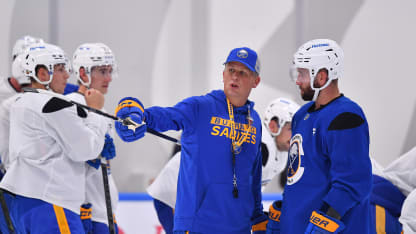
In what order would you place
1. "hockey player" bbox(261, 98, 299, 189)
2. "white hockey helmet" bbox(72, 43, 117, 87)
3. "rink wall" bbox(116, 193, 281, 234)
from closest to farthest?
"white hockey helmet" bbox(72, 43, 117, 87) → "hockey player" bbox(261, 98, 299, 189) → "rink wall" bbox(116, 193, 281, 234)

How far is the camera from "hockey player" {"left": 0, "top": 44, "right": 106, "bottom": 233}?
3027 mm

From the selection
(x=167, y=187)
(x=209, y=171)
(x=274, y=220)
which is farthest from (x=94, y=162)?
(x=274, y=220)

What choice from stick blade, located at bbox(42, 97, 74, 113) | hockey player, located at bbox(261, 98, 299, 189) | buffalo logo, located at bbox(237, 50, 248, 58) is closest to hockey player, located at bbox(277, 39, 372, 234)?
buffalo logo, located at bbox(237, 50, 248, 58)

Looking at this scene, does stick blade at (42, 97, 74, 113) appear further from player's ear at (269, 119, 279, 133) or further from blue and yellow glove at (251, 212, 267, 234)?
player's ear at (269, 119, 279, 133)

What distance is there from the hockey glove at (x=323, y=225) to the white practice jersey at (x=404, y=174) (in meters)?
1.46

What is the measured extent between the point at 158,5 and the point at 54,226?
3.72 metres

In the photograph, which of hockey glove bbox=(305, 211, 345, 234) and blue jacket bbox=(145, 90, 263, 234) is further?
blue jacket bbox=(145, 90, 263, 234)

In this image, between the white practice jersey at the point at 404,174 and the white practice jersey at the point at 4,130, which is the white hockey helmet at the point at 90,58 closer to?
the white practice jersey at the point at 4,130

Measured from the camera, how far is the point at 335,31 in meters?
6.23

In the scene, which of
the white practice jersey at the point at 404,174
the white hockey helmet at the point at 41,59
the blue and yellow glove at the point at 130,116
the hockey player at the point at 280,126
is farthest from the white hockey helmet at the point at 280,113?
the blue and yellow glove at the point at 130,116

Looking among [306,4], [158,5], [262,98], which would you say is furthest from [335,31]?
[158,5]

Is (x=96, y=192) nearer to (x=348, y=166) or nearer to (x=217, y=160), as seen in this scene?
(x=217, y=160)

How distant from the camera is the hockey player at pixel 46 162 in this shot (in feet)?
9.93

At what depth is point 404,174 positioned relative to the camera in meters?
3.57
